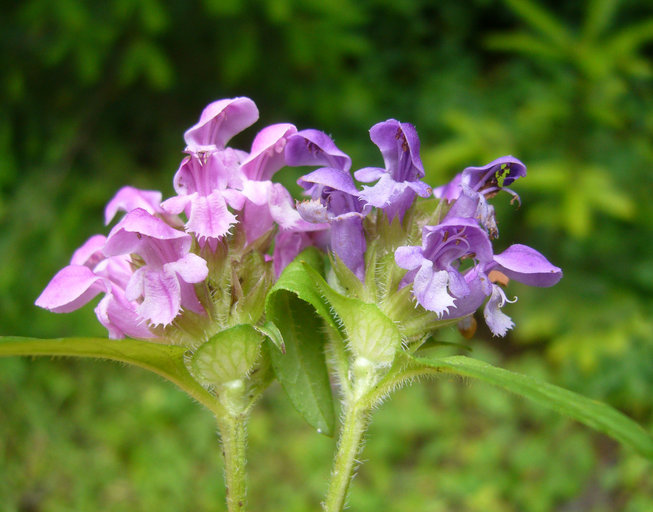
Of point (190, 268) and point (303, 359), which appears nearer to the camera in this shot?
point (190, 268)

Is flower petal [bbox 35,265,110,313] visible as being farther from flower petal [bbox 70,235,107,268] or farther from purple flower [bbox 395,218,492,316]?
purple flower [bbox 395,218,492,316]

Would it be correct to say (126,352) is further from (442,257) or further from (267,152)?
(442,257)

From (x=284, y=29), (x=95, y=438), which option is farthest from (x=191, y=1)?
(x=95, y=438)

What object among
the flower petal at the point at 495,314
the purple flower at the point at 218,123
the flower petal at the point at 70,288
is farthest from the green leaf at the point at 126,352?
the flower petal at the point at 495,314

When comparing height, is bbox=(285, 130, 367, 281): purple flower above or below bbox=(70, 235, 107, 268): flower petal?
above

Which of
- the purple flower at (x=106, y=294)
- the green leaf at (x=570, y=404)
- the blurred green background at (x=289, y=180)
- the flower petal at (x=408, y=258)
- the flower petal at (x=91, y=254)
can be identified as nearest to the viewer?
the green leaf at (x=570, y=404)

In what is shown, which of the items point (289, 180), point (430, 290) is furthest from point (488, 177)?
point (289, 180)

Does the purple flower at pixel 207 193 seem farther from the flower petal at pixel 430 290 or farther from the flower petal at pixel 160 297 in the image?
the flower petal at pixel 430 290

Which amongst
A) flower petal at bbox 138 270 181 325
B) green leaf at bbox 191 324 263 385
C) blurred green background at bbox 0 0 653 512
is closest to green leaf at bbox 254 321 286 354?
green leaf at bbox 191 324 263 385
